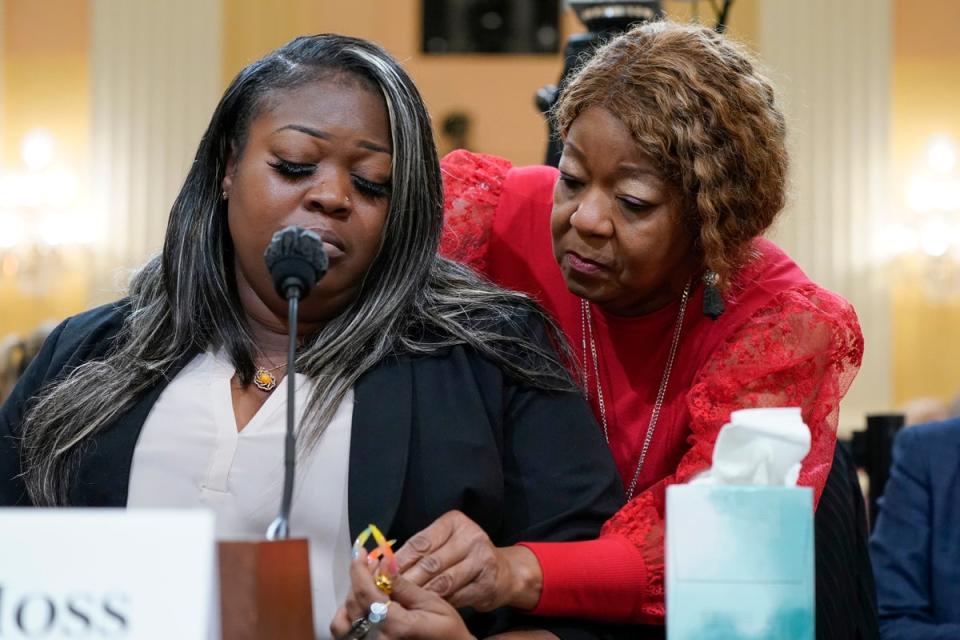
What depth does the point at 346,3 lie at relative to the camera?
7703mm

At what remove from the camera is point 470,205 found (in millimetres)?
2270

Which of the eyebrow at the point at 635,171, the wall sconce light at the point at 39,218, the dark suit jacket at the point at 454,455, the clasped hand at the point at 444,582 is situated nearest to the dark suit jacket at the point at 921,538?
the dark suit jacket at the point at 454,455

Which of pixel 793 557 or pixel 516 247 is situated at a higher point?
pixel 516 247

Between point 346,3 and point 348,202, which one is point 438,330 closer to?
point 348,202

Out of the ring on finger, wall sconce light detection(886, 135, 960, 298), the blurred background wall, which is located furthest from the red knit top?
wall sconce light detection(886, 135, 960, 298)

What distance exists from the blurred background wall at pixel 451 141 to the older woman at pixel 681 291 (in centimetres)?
541

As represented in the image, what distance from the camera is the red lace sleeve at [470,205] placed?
223cm

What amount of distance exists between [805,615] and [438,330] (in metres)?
0.89

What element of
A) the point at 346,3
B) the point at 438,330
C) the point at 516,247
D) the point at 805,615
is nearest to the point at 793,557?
the point at 805,615

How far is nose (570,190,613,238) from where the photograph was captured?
74.8 inches

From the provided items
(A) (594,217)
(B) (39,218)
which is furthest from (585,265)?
(B) (39,218)

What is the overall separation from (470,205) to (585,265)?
37 centimetres

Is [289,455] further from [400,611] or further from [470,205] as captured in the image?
[470,205]

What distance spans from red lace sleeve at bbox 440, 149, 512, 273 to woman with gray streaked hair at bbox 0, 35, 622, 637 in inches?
9.9
